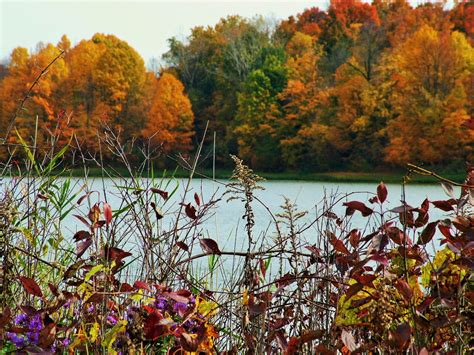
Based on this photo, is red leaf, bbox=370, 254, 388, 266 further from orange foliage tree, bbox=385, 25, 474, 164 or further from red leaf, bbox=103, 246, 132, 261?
orange foliage tree, bbox=385, 25, 474, 164

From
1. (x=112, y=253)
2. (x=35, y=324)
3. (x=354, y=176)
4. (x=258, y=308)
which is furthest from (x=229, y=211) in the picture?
(x=354, y=176)

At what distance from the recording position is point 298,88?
4047 cm

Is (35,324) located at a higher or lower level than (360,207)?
lower

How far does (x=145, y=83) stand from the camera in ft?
144

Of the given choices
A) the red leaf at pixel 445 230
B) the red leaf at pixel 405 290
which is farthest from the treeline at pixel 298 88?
the red leaf at pixel 405 290

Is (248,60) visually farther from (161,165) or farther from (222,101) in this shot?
(161,165)

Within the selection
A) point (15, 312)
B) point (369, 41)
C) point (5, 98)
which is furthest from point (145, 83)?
point (15, 312)

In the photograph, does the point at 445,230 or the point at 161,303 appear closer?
the point at 445,230

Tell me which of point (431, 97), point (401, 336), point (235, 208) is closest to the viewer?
point (401, 336)

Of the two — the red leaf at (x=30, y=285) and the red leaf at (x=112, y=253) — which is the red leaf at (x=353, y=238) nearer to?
the red leaf at (x=112, y=253)

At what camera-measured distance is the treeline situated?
33.5 meters

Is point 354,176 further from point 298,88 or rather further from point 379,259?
point 379,259

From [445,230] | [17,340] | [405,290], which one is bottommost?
[17,340]

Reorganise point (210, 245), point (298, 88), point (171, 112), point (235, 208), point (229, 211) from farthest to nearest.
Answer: point (171, 112) < point (298, 88) < point (235, 208) < point (229, 211) < point (210, 245)
